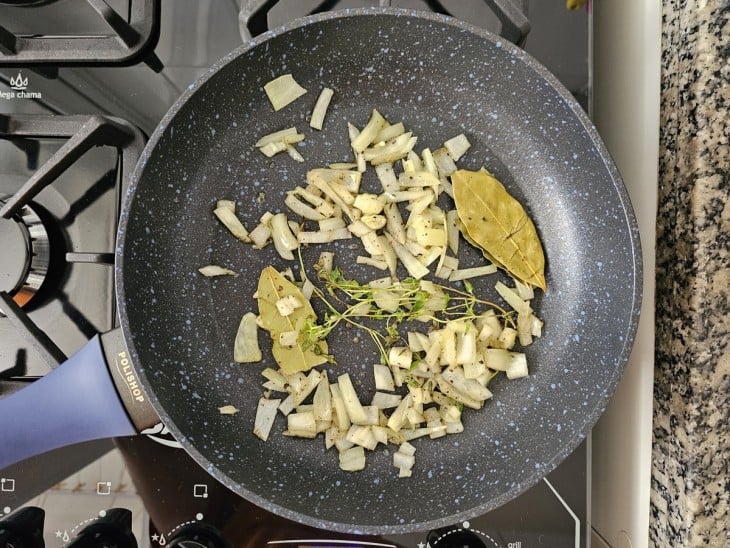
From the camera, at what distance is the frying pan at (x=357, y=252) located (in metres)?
0.77

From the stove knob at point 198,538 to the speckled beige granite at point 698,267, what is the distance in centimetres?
57

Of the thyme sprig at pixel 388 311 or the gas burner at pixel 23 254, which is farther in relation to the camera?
the thyme sprig at pixel 388 311

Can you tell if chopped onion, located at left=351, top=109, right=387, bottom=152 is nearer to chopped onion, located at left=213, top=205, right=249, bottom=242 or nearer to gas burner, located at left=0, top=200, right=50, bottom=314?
chopped onion, located at left=213, top=205, right=249, bottom=242

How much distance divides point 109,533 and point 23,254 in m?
0.37

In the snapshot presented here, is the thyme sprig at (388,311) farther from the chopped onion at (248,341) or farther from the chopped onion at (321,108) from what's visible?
the chopped onion at (321,108)

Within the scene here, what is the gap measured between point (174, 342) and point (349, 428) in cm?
29

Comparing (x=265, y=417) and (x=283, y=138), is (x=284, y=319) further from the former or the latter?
(x=283, y=138)

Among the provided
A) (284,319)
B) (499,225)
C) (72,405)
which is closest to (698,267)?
(499,225)

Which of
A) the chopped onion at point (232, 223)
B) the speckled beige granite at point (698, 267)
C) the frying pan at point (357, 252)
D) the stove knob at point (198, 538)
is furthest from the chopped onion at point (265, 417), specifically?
the speckled beige granite at point (698, 267)

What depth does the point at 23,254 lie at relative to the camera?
699 millimetres

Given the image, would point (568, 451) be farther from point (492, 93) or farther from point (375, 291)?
point (492, 93)

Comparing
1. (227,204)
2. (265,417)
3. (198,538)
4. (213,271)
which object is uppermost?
(227,204)

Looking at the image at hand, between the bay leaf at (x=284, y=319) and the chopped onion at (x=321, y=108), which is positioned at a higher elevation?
the chopped onion at (x=321, y=108)

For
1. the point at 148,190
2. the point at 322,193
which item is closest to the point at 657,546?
the point at 322,193
